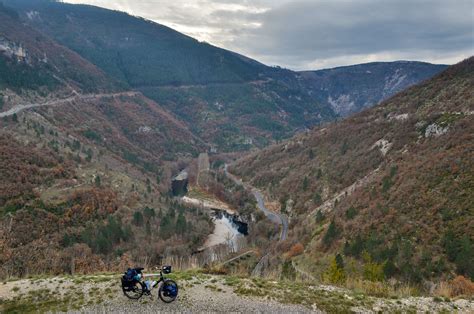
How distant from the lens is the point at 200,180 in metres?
176

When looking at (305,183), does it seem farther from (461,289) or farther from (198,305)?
(198,305)

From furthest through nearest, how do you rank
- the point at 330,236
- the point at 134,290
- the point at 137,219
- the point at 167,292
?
1. the point at 137,219
2. the point at 330,236
3. the point at 134,290
4. the point at 167,292

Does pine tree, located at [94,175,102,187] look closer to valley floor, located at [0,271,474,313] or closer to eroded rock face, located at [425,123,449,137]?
valley floor, located at [0,271,474,313]

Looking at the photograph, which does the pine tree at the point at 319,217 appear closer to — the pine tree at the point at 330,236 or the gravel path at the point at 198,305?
the pine tree at the point at 330,236

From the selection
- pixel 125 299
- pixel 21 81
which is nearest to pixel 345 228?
pixel 125 299

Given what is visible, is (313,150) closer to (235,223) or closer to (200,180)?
(235,223)

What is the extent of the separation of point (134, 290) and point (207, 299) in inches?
149

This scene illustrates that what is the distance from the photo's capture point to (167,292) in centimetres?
1777

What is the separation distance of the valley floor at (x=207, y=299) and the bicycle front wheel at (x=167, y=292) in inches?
11.5

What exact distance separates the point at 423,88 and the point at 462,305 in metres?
128

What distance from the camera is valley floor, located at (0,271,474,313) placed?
59.0 feet

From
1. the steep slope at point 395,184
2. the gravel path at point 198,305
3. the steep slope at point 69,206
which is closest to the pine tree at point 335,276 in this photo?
the gravel path at point 198,305

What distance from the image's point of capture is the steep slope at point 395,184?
163 feet

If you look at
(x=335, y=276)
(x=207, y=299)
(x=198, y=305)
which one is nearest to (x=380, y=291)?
(x=335, y=276)
